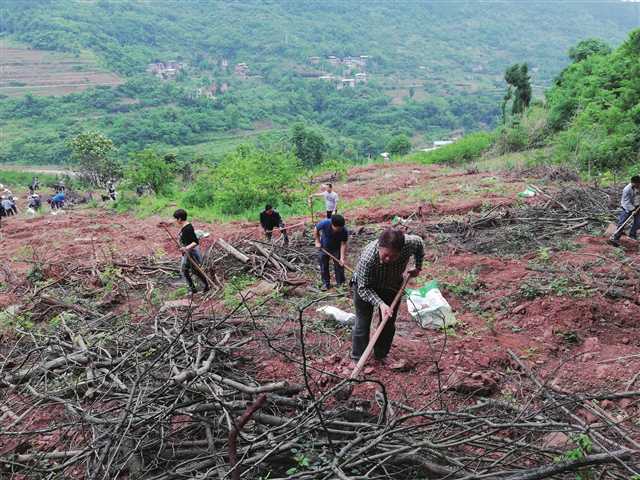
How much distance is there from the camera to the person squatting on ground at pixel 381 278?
3152 millimetres

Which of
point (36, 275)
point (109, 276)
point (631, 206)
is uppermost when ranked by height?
point (631, 206)

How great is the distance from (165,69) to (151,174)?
83.2 metres

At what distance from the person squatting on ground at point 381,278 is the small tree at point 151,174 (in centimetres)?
1660

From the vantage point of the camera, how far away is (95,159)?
30.3m

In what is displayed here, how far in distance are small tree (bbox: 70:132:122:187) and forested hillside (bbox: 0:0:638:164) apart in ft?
38.6

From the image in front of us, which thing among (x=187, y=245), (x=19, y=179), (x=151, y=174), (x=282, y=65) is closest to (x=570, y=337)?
(x=187, y=245)

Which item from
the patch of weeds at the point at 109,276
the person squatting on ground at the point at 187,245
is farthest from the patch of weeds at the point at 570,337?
the patch of weeds at the point at 109,276

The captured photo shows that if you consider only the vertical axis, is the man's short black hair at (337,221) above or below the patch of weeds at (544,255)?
above

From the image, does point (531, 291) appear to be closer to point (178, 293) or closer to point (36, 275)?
point (178, 293)

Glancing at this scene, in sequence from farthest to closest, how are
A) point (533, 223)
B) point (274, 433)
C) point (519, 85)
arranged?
point (519, 85) < point (533, 223) < point (274, 433)

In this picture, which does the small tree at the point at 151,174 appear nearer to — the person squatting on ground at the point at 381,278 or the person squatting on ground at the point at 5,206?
the person squatting on ground at the point at 5,206

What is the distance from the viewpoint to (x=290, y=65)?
10212 centimetres

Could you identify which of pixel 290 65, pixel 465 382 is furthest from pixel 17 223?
pixel 290 65

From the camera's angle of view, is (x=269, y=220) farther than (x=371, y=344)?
Yes
